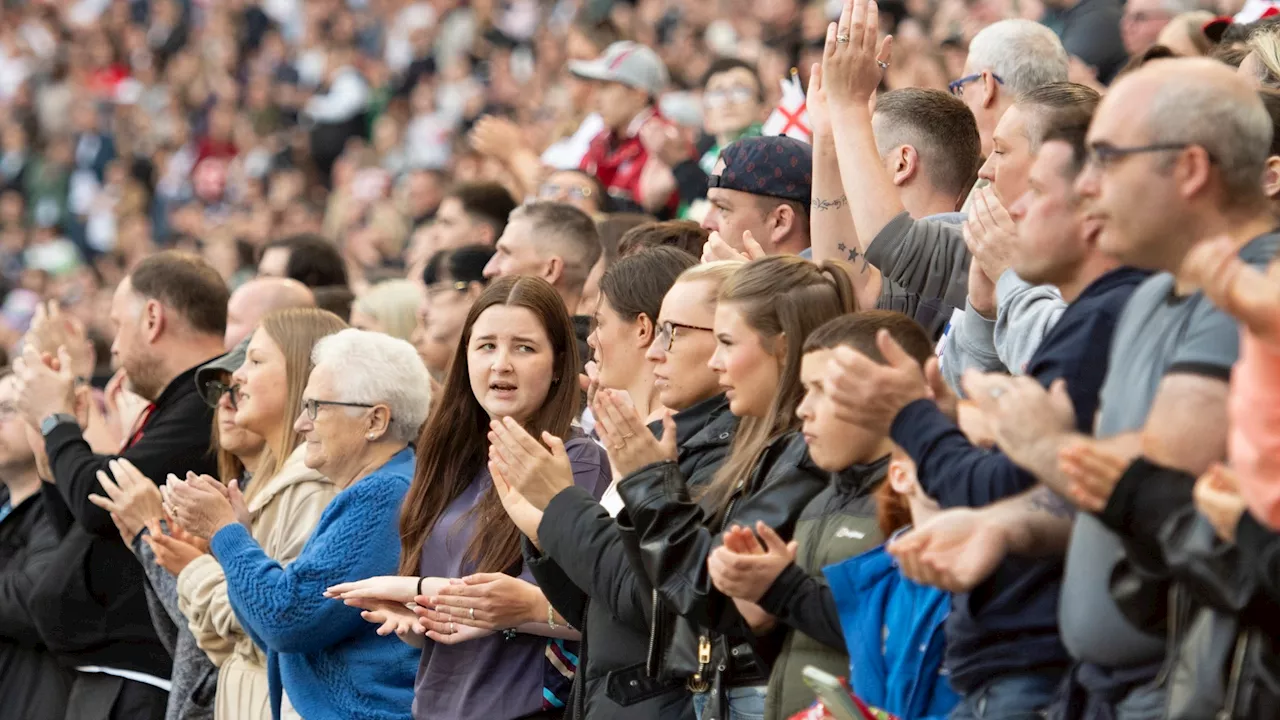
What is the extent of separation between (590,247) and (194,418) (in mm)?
1480

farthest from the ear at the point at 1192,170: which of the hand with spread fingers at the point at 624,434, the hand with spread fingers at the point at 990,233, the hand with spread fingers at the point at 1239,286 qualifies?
the hand with spread fingers at the point at 624,434

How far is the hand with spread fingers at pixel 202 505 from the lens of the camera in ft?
17.4

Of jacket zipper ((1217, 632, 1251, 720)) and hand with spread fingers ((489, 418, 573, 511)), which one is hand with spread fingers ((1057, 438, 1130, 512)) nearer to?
jacket zipper ((1217, 632, 1251, 720))

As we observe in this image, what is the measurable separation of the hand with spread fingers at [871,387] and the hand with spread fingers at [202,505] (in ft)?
8.65

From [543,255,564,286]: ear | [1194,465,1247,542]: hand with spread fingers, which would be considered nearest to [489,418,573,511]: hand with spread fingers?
[1194,465,1247,542]: hand with spread fingers

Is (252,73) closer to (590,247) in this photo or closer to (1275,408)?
(590,247)

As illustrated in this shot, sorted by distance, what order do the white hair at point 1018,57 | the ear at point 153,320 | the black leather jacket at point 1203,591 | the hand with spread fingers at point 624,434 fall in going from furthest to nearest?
the ear at point 153,320
the white hair at point 1018,57
the hand with spread fingers at point 624,434
the black leather jacket at point 1203,591

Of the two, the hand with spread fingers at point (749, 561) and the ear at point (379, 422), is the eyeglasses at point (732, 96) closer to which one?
the ear at point (379, 422)

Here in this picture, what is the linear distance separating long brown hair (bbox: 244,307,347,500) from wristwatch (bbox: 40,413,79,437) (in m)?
0.87

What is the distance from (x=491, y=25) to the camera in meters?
17.1

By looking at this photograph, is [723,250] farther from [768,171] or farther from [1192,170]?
[1192,170]

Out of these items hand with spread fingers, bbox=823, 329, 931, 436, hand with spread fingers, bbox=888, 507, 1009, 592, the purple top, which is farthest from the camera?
the purple top

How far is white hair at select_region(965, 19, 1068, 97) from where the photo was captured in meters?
5.41

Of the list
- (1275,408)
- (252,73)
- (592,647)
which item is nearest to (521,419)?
(592,647)
